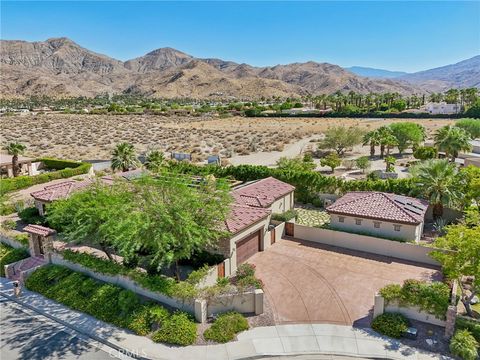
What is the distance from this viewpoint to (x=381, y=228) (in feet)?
86.8

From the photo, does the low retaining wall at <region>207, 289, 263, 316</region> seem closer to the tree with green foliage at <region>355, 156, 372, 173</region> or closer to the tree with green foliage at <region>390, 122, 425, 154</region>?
the tree with green foliage at <region>355, 156, 372, 173</region>

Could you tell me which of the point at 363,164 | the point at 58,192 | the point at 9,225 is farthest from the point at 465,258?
the point at 363,164

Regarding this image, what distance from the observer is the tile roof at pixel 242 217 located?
23103mm

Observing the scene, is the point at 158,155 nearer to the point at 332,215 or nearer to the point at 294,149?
the point at 332,215

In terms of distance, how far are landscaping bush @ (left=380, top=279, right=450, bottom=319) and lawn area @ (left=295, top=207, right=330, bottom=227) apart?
42.9 ft

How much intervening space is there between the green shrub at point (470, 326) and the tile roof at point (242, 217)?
37.5 ft

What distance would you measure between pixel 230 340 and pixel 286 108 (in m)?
147

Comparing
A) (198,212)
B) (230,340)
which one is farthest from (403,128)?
(230,340)

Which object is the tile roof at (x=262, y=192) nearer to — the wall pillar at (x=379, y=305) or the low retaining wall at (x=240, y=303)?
the low retaining wall at (x=240, y=303)

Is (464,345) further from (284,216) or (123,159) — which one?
(123,159)

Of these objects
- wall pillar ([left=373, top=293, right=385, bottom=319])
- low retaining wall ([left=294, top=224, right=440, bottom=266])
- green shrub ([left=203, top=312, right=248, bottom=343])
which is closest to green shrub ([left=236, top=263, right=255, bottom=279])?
green shrub ([left=203, top=312, right=248, bottom=343])

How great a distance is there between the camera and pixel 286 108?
6240 inches

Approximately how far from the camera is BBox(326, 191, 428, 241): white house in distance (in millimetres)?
25688

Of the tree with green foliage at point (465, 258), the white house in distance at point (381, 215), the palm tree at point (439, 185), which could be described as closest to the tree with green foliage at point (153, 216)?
the white house in distance at point (381, 215)
